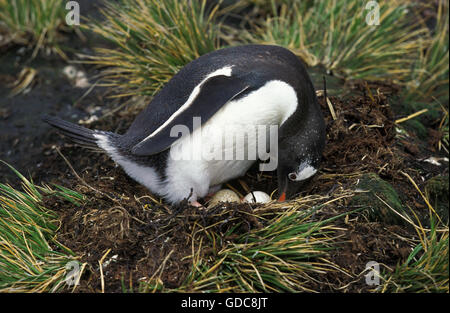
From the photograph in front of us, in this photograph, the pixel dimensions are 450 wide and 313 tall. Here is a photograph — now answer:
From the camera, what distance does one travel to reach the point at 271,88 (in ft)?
9.96

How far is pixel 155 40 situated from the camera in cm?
424

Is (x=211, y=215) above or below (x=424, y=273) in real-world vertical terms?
above

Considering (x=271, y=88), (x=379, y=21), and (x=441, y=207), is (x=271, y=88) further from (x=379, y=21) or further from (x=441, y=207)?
(x=379, y=21)

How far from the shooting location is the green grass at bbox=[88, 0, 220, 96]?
13.9ft

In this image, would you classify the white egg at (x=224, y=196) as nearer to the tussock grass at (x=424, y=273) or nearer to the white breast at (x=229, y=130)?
the white breast at (x=229, y=130)

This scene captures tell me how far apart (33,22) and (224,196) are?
2917 millimetres

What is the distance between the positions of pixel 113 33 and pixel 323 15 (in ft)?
5.98

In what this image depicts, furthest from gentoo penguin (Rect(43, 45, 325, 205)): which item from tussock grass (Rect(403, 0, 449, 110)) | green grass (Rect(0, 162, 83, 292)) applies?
tussock grass (Rect(403, 0, 449, 110))

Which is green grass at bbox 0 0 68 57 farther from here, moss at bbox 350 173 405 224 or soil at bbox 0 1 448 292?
moss at bbox 350 173 405 224

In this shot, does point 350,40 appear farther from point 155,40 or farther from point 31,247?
point 31,247

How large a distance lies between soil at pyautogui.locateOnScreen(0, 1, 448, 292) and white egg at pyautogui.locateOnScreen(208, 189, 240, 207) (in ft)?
0.72

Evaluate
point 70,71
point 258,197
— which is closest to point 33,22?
point 70,71

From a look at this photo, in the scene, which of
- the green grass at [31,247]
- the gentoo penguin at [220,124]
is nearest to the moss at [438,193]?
the gentoo penguin at [220,124]

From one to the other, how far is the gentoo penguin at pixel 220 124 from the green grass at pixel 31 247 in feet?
1.48
